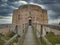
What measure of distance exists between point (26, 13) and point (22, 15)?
4.07ft

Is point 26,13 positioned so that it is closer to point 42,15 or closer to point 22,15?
point 22,15

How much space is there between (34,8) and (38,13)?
1.62 metres

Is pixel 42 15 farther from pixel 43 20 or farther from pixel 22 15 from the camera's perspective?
pixel 22 15

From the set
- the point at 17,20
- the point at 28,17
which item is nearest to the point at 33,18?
the point at 28,17

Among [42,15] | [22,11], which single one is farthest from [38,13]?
[22,11]

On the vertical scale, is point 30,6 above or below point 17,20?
above

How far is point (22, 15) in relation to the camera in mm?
43375

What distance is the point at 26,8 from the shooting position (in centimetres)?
4353

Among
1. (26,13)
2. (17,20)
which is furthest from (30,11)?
(17,20)

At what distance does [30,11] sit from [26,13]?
125 centimetres

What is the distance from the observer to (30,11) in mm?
43375

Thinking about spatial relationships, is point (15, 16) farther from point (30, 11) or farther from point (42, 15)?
point (42, 15)

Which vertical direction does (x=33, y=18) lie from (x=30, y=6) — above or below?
below

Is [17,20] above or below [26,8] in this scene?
below
